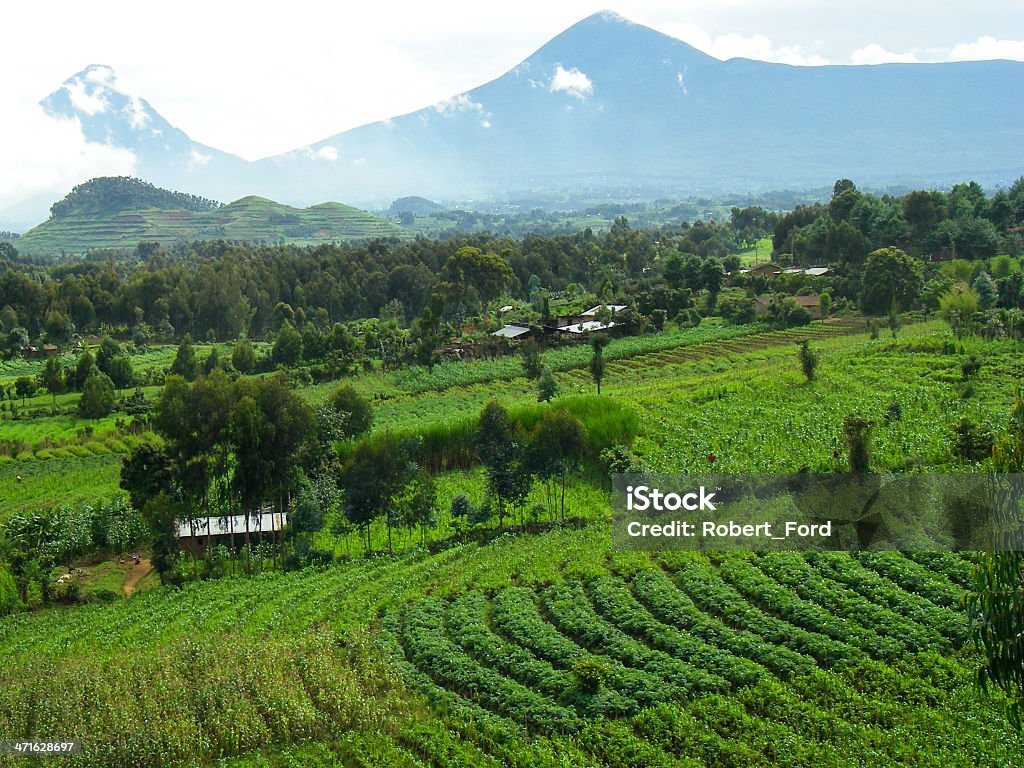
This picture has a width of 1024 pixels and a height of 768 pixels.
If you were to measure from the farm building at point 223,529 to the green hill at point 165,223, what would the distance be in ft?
366

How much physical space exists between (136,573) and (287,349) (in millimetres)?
27624

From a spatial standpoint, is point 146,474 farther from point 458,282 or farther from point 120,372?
point 458,282

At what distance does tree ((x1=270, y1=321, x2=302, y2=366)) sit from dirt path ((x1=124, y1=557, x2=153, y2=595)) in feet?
87.5

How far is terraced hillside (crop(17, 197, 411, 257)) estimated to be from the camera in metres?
131

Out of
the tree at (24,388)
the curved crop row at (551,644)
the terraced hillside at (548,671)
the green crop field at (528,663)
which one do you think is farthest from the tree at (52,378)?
the curved crop row at (551,644)

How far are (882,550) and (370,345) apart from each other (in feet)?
118

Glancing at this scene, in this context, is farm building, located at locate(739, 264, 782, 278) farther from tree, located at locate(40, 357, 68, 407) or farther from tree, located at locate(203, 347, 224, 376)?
tree, located at locate(40, 357, 68, 407)

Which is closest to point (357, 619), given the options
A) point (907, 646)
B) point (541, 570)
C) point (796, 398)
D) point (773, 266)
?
point (541, 570)

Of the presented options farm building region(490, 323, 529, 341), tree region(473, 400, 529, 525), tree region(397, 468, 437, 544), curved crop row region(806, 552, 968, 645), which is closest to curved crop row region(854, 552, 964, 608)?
curved crop row region(806, 552, 968, 645)

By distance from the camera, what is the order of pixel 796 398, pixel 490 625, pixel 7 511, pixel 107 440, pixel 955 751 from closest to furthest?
pixel 955 751 < pixel 490 625 < pixel 7 511 < pixel 796 398 < pixel 107 440

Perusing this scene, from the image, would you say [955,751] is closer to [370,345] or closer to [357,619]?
[357,619]

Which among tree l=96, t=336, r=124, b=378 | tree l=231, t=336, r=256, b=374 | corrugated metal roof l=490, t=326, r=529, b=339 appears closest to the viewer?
tree l=96, t=336, r=124, b=378

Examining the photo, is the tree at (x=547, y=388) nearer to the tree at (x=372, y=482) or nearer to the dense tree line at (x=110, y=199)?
the tree at (x=372, y=482)

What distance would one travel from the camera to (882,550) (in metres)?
16.5
